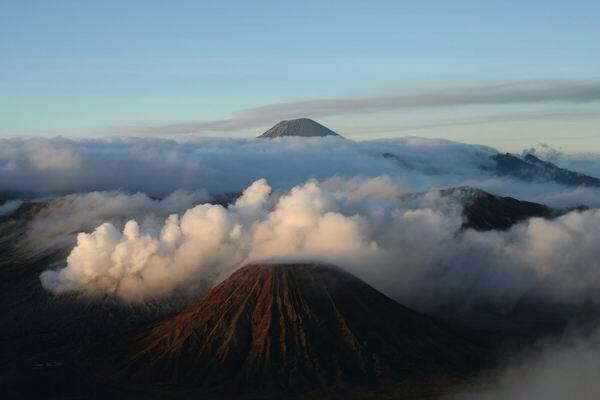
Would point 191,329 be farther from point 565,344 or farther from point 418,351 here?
point 565,344

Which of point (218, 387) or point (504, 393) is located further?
point (218, 387)

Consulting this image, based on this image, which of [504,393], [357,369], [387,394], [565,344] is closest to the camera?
[504,393]

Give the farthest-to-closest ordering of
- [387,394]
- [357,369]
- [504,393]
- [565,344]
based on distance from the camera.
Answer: [565,344] < [357,369] < [387,394] < [504,393]

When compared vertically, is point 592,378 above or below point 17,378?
above

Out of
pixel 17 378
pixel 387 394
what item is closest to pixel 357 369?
pixel 387 394

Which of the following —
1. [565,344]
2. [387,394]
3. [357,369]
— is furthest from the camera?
[565,344]

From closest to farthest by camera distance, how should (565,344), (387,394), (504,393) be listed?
(504,393)
(387,394)
(565,344)

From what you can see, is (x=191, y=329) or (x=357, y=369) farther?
(x=191, y=329)

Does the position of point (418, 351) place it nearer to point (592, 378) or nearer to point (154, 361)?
point (592, 378)

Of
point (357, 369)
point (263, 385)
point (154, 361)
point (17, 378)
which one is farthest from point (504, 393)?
point (17, 378)
